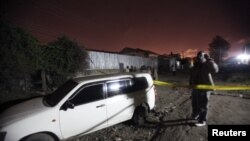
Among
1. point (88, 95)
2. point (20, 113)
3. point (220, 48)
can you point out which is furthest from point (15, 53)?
point (220, 48)

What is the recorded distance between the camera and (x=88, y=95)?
189 inches

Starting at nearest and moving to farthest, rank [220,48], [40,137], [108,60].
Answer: [40,137], [108,60], [220,48]

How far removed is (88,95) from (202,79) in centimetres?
358

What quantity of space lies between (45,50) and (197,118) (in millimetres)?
8831

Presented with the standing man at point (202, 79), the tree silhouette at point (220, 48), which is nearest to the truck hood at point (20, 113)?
the standing man at point (202, 79)

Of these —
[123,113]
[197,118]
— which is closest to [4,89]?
[123,113]

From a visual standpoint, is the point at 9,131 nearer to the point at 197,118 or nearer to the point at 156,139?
the point at 156,139

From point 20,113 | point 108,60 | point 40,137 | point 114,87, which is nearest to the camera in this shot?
point 40,137

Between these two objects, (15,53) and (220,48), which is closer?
(15,53)

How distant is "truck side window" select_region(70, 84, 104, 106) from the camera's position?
4.59m

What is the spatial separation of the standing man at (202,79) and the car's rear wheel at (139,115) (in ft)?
5.68

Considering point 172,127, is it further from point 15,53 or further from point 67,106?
point 15,53

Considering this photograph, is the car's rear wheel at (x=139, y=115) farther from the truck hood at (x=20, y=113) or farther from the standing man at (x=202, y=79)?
the truck hood at (x=20, y=113)

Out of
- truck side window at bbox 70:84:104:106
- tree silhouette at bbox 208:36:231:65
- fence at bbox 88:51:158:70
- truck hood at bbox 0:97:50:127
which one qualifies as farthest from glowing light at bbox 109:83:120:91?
tree silhouette at bbox 208:36:231:65
